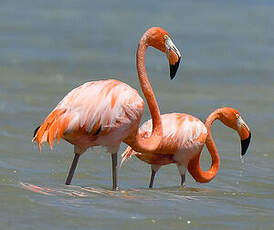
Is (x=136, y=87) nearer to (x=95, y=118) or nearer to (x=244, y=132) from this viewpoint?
(x=244, y=132)

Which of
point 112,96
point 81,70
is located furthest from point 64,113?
point 81,70

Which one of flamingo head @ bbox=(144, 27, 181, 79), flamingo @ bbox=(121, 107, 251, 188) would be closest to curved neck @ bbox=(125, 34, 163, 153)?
flamingo head @ bbox=(144, 27, 181, 79)

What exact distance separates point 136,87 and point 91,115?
4.55 meters

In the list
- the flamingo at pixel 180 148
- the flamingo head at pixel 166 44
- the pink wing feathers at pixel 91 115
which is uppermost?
the flamingo head at pixel 166 44

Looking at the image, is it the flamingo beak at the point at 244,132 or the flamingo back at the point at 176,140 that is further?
the flamingo beak at the point at 244,132

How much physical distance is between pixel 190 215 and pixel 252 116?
4.47 metres

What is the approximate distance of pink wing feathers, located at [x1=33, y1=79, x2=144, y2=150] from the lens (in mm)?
6023

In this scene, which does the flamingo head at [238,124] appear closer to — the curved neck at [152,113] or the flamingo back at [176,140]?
the flamingo back at [176,140]

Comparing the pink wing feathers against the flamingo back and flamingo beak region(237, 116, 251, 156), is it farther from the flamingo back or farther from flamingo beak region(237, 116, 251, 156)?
flamingo beak region(237, 116, 251, 156)

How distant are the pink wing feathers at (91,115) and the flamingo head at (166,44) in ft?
1.81

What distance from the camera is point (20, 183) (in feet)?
20.2

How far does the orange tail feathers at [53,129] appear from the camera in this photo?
19.6 ft

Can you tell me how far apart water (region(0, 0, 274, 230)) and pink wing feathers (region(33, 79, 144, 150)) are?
1.37ft

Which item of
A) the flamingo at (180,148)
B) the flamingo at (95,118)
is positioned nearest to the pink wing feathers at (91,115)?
the flamingo at (95,118)
